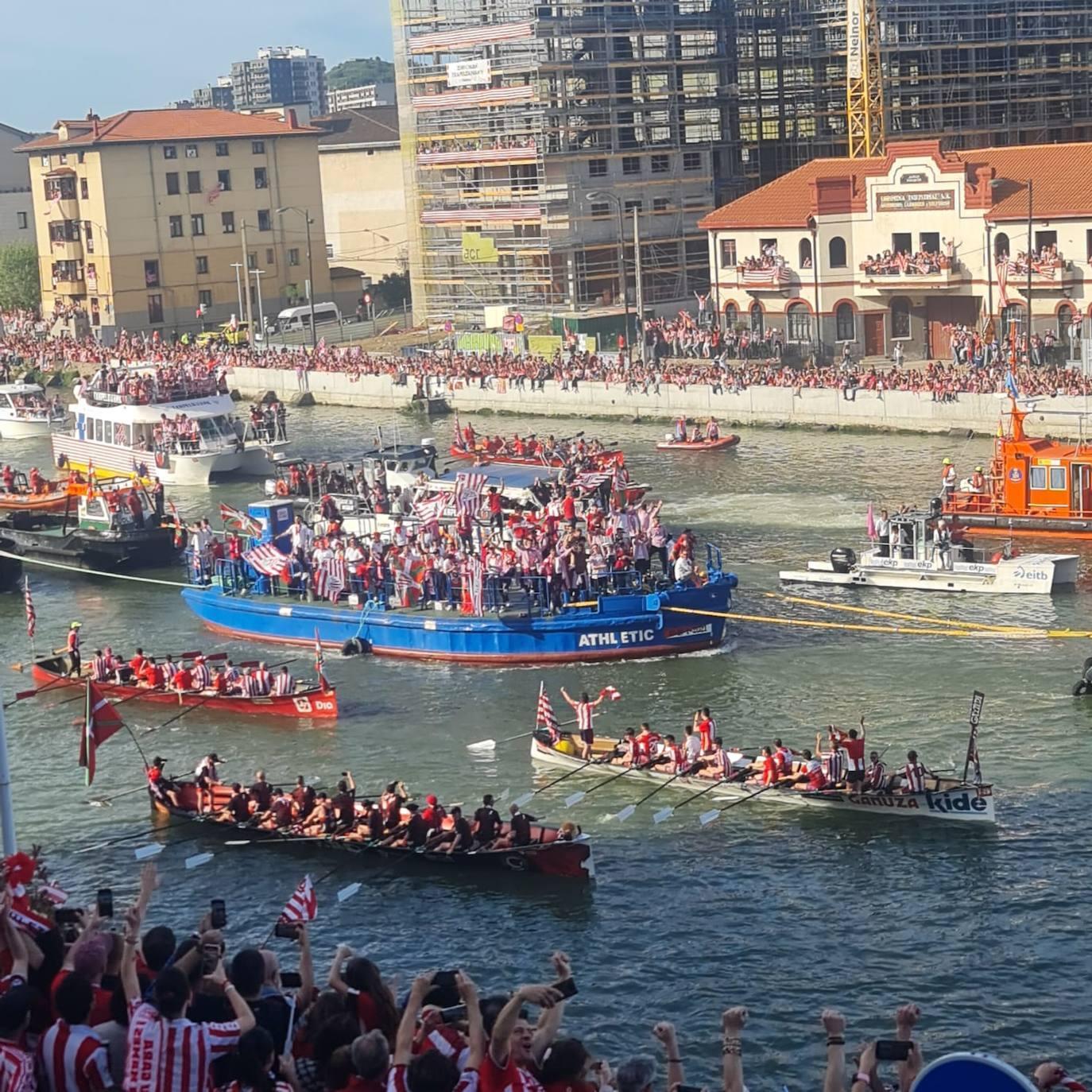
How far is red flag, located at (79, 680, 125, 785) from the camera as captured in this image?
30.1 m

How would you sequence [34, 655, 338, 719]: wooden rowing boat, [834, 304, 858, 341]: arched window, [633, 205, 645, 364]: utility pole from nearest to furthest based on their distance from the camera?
[34, 655, 338, 719]: wooden rowing boat → [834, 304, 858, 341]: arched window → [633, 205, 645, 364]: utility pole

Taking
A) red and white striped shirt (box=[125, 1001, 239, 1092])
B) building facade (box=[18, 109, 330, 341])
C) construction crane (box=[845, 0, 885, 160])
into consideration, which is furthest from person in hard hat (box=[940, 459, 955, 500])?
building facade (box=[18, 109, 330, 341])

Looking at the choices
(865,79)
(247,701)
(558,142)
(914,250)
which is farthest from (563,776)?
(865,79)

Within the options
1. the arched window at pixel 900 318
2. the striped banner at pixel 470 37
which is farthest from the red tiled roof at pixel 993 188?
the striped banner at pixel 470 37

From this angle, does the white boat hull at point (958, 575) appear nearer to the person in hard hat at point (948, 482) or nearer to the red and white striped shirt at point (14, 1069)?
the person in hard hat at point (948, 482)

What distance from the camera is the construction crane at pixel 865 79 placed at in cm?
8662

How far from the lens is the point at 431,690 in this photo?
3816 cm

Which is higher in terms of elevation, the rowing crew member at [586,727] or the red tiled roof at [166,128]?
the red tiled roof at [166,128]

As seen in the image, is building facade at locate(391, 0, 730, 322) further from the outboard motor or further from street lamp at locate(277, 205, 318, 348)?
the outboard motor

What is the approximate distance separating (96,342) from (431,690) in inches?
2730

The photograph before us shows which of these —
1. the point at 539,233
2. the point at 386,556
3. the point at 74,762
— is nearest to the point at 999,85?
the point at 539,233

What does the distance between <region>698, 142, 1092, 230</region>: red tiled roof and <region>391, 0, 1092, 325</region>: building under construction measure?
35.4 ft

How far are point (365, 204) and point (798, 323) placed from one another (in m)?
50.3

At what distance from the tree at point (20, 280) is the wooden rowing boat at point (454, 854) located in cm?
8757
